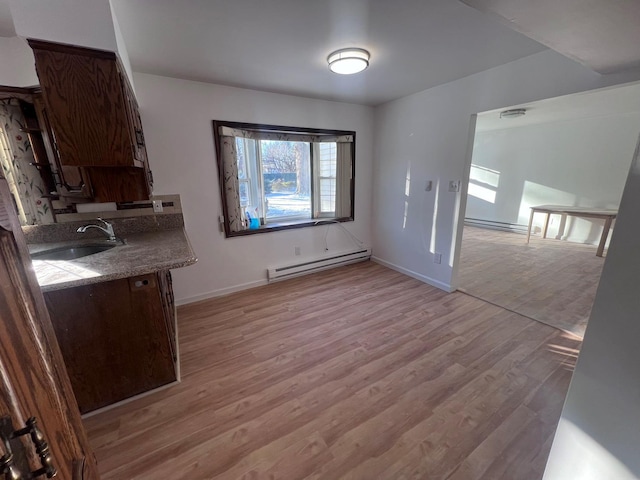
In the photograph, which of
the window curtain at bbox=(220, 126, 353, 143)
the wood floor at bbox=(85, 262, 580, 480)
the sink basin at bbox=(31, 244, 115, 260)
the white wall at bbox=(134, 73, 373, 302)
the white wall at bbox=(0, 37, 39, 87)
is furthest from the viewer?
the window curtain at bbox=(220, 126, 353, 143)

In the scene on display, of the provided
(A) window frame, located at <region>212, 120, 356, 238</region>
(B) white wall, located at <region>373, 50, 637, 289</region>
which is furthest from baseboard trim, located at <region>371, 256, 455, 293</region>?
(A) window frame, located at <region>212, 120, 356, 238</region>

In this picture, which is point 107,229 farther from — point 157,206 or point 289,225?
point 289,225

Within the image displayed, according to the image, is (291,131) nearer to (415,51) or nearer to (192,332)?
(415,51)

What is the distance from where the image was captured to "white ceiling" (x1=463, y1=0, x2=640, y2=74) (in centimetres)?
108

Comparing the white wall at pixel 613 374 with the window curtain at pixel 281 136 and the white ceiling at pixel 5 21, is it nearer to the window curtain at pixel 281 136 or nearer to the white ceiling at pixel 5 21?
the window curtain at pixel 281 136


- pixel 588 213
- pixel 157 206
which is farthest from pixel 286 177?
pixel 588 213

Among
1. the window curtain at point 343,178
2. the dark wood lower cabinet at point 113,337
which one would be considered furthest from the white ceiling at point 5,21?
the window curtain at point 343,178

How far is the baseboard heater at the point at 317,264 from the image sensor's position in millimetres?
3352

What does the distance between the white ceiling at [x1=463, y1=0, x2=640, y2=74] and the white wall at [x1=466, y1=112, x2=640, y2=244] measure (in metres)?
4.44

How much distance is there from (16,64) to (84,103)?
96 cm

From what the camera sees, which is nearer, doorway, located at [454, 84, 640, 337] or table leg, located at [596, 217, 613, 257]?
doorway, located at [454, 84, 640, 337]

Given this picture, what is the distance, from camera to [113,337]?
157 cm

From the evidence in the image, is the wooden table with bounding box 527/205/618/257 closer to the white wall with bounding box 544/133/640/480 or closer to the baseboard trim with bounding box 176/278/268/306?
the white wall with bounding box 544/133/640/480

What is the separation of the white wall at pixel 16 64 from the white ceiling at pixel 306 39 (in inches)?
25.8
